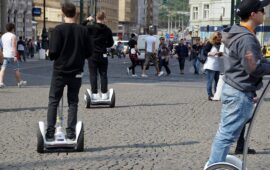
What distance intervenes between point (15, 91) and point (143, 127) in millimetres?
7292

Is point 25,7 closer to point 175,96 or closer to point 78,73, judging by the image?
point 175,96

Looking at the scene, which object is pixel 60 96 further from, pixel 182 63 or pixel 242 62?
pixel 182 63

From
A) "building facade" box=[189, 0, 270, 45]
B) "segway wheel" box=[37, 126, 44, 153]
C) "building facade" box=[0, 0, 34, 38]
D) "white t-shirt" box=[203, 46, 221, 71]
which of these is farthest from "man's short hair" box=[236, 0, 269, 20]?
"building facade" box=[189, 0, 270, 45]

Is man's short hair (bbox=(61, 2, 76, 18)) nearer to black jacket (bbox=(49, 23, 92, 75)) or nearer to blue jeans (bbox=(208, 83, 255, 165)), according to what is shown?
black jacket (bbox=(49, 23, 92, 75))

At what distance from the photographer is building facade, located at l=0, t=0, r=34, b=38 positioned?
6141 cm

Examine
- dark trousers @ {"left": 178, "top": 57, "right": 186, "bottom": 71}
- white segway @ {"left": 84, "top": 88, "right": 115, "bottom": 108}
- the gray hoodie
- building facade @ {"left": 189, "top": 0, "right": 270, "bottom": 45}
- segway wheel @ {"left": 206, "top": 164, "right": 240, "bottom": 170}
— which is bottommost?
dark trousers @ {"left": 178, "top": 57, "right": 186, "bottom": 71}

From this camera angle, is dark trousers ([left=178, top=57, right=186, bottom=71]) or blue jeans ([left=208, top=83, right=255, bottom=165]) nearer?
blue jeans ([left=208, top=83, right=255, bottom=165])

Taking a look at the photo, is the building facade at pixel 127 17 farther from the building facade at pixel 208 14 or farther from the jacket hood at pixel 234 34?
the jacket hood at pixel 234 34

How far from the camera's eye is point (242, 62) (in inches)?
200

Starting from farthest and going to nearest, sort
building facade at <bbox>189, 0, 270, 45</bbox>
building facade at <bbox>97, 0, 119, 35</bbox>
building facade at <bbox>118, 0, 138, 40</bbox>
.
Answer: building facade at <bbox>118, 0, 138, 40</bbox> → building facade at <bbox>97, 0, 119, 35</bbox> → building facade at <bbox>189, 0, 270, 45</bbox>

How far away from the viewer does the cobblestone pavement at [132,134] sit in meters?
6.96

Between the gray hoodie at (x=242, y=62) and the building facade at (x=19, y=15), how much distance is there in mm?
57866

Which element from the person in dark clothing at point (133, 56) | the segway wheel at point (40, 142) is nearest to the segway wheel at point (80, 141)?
the segway wheel at point (40, 142)

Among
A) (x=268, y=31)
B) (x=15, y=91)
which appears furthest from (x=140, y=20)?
(x=15, y=91)
